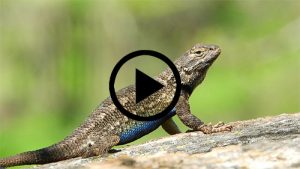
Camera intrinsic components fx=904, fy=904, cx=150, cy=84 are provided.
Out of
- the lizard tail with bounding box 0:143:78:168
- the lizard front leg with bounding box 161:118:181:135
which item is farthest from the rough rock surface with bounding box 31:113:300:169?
the lizard front leg with bounding box 161:118:181:135

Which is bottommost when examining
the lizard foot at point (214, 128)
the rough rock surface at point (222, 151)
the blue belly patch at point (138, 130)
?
the rough rock surface at point (222, 151)

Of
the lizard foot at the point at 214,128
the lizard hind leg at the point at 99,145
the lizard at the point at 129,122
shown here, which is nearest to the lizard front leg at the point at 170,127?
the lizard at the point at 129,122

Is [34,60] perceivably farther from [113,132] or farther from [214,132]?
[214,132]

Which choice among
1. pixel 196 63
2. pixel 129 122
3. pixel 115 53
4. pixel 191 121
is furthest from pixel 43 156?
pixel 115 53

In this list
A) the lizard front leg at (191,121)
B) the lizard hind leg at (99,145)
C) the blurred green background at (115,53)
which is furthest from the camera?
the blurred green background at (115,53)

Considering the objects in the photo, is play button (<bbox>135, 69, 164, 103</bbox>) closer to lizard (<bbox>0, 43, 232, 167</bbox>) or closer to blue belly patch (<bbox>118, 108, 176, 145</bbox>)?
lizard (<bbox>0, 43, 232, 167</bbox>)

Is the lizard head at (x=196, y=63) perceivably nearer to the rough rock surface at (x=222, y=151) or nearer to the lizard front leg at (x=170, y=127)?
the lizard front leg at (x=170, y=127)

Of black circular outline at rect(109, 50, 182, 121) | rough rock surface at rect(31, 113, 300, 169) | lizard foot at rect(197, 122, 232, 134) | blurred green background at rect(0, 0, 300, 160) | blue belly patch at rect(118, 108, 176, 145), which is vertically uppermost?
blurred green background at rect(0, 0, 300, 160)

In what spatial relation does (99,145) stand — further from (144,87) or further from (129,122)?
(144,87)
